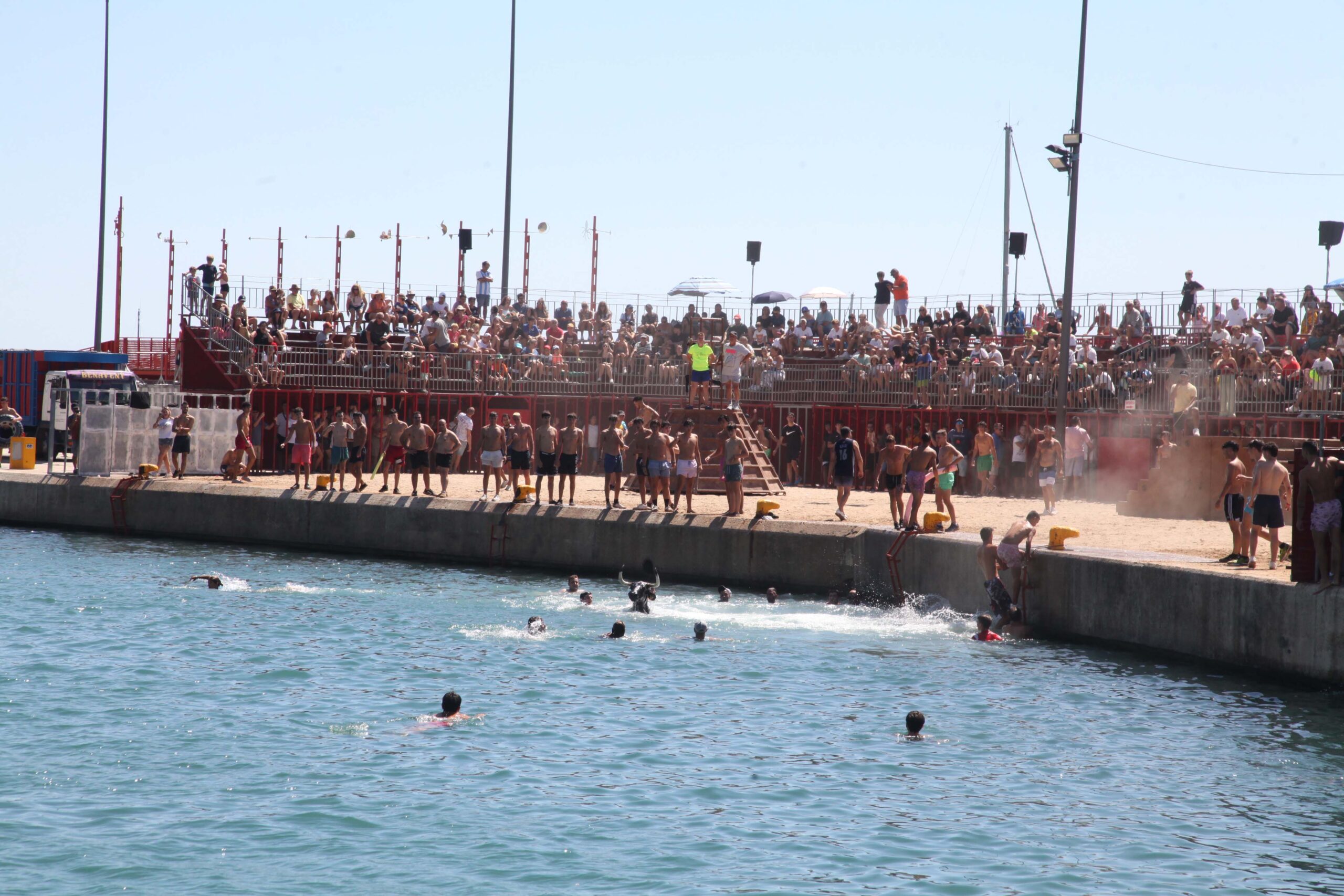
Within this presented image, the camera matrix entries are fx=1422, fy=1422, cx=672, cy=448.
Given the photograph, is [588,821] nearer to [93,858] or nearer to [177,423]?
[93,858]

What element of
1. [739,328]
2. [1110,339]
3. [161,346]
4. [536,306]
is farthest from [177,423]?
[1110,339]

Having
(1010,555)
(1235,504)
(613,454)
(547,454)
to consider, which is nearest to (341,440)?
(547,454)

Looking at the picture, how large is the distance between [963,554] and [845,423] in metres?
11.9

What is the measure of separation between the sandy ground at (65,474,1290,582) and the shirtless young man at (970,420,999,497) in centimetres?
64

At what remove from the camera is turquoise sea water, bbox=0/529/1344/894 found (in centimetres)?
1025

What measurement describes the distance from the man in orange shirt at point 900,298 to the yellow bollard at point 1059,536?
49.1ft

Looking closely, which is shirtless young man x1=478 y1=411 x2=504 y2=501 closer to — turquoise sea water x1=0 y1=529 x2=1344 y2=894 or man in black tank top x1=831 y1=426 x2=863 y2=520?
turquoise sea water x1=0 y1=529 x2=1344 y2=894

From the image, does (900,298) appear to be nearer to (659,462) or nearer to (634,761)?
(659,462)

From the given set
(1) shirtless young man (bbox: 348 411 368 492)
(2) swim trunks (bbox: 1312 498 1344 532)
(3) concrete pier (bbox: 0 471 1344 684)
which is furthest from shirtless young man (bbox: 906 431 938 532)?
(1) shirtless young man (bbox: 348 411 368 492)

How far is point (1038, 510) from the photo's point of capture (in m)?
25.5

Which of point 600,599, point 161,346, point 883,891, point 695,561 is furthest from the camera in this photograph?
point 161,346

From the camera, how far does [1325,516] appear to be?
15164 mm

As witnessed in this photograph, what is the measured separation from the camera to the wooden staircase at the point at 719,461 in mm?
28203

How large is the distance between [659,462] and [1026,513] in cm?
650
